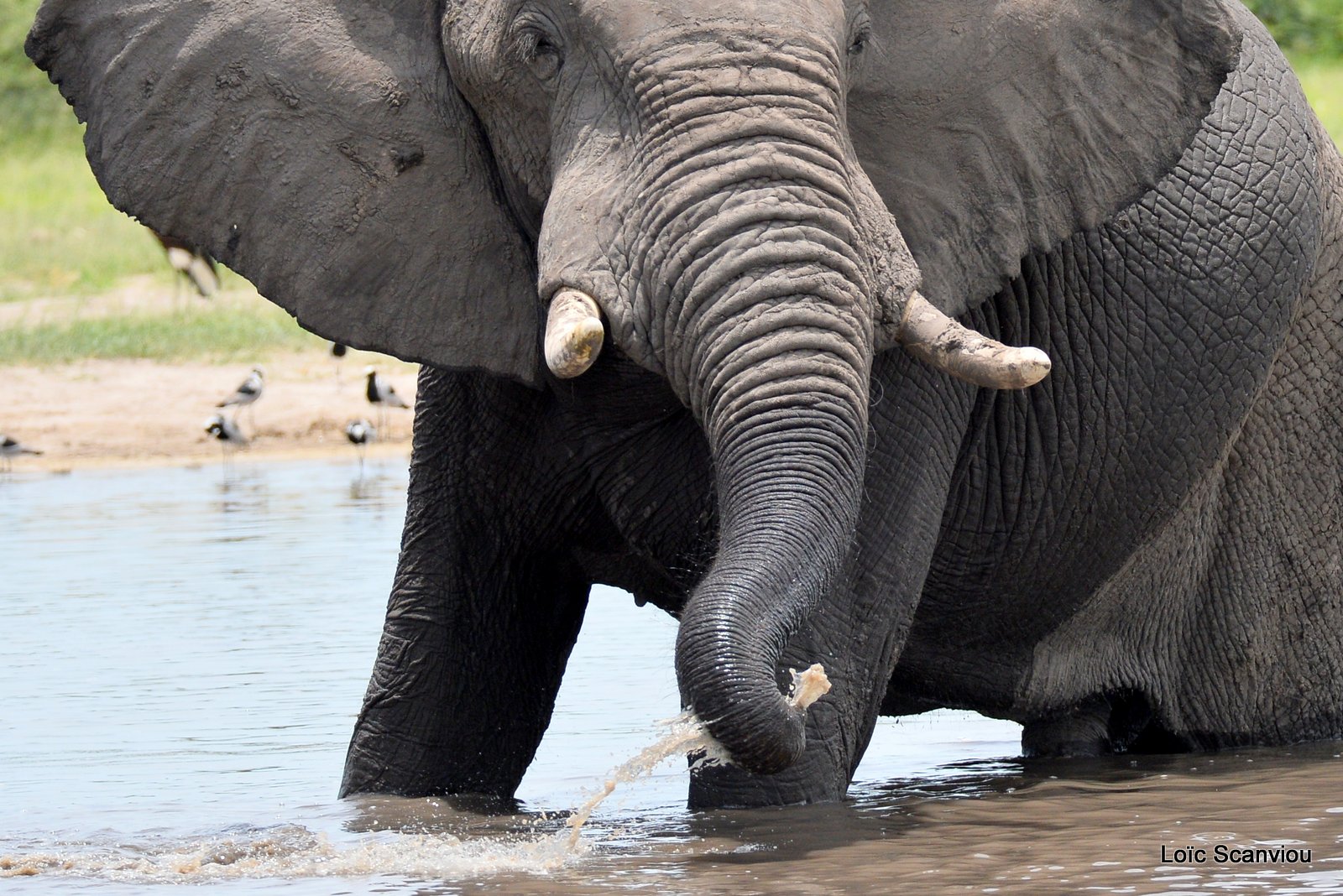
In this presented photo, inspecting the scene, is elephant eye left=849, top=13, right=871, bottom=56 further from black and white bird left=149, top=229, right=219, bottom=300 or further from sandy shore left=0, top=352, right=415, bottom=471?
black and white bird left=149, top=229, right=219, bottom=300

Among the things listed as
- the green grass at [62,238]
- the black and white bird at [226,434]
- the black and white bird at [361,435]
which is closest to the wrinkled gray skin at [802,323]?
the black and white bird at [361,435]

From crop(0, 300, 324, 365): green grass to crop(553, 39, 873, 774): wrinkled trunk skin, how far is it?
12.7 metres

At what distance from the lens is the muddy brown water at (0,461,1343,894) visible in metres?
5.02

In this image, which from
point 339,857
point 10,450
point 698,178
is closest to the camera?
point 698,178

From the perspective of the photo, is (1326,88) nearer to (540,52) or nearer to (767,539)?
(540,52)

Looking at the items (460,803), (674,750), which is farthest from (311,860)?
(674,750)

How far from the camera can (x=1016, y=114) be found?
5055mm

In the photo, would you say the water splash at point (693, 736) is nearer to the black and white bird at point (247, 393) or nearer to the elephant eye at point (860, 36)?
the elephant eye at point (860, 36)

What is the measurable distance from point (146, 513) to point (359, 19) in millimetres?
8219

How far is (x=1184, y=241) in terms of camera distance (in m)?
5.73

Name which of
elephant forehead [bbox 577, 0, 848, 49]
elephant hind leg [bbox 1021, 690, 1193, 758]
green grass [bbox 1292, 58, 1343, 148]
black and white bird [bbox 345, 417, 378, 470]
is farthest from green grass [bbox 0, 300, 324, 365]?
elephant forehead [bbox 577, 0, 848, 49]

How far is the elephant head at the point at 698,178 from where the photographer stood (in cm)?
432

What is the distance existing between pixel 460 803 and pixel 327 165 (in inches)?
60.8

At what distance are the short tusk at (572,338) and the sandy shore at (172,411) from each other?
35.6 ft
